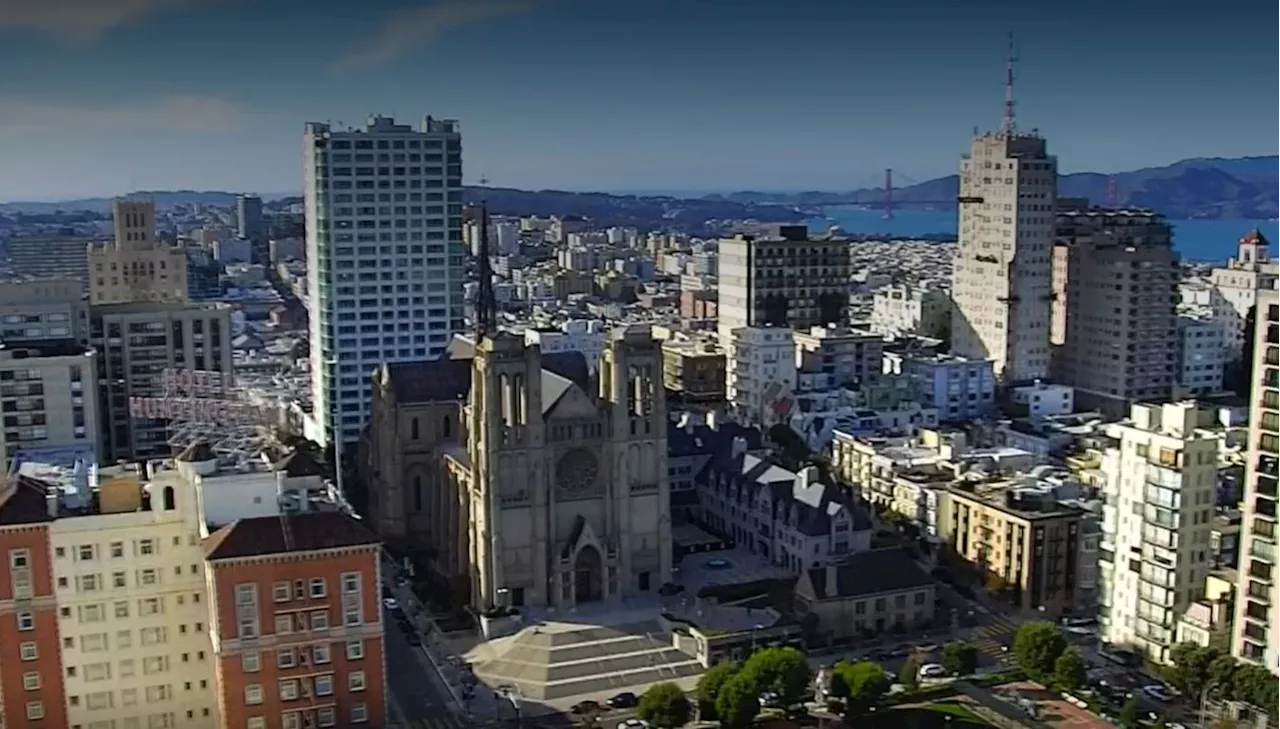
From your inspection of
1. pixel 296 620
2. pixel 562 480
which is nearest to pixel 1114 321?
pixel 562 480

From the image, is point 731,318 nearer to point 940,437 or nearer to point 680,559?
point 940,437

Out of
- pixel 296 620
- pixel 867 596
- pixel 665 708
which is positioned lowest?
pixel 665 708

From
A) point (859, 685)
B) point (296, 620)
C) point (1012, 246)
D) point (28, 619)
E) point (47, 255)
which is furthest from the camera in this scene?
point (47, 255)

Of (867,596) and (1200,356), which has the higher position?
(1200,356)

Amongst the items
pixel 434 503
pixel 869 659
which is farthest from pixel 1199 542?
pixel 434 503

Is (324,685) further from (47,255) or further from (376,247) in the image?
(47,255)

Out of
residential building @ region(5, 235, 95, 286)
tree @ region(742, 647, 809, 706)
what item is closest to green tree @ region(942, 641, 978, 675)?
tree @ region(742, 647, 809, 706)

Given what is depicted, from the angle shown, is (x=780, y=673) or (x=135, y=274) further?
(x=135, y=274)
